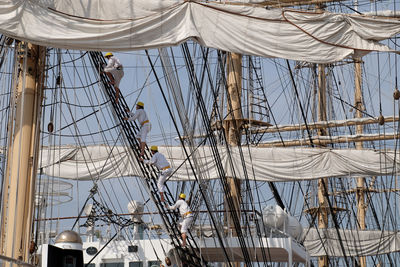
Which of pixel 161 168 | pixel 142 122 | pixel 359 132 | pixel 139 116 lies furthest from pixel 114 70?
pixel 359 132

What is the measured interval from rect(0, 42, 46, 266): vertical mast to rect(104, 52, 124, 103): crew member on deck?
2357 millimetres

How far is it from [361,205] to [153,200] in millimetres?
28009

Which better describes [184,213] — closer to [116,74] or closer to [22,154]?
[116,74]

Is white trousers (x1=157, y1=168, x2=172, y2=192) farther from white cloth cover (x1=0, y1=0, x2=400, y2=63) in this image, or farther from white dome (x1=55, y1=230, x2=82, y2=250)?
white dome (x1=55, y1=230, x2=82, y2=250)

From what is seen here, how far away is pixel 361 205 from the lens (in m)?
41.4

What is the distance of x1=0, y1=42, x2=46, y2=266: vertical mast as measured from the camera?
11984 millimetres

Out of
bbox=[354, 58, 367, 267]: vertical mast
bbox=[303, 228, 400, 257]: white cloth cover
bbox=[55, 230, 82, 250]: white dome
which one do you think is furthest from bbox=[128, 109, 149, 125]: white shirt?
bbox=[354, 58, 367, 267]: vertical mast

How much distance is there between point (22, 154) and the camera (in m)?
12.4

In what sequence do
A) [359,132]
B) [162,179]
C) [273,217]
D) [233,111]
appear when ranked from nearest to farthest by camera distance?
[162,179] < [273,217] < [233,111] < [359,132]

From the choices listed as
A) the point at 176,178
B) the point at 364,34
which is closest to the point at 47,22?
the point at 364,34

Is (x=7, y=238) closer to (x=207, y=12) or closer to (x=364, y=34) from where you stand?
(x=207, y=12)

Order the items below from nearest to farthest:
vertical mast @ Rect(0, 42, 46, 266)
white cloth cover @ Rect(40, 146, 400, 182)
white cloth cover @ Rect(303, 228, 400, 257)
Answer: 1. vertical mast @ Rect(0, 42, 46, 266)
2. white cloth cover @ Rect(40, 146, 400, 182)
3. white cloth cover @ Rect(303, 228, 400, 257)

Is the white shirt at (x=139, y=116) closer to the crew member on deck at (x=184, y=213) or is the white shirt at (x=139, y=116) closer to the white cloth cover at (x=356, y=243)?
the crew member on deck at (x=184, y=213)

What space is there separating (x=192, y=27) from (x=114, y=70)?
9.43 feet
